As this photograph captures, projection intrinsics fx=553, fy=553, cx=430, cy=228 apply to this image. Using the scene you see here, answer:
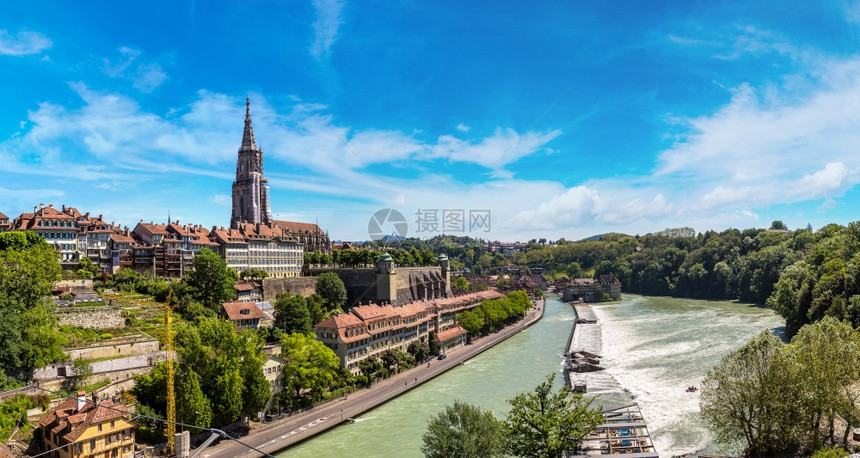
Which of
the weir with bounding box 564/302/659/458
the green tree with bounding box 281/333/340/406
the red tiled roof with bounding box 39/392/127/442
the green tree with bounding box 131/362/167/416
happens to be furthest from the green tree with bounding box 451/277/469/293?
the red tiled roof with bounding box 39/392/127/442

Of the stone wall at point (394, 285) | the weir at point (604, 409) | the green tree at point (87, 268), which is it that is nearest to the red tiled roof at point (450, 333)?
the stone wall at point (394, 285)

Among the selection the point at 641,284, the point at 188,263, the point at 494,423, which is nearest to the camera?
the point at 494,423

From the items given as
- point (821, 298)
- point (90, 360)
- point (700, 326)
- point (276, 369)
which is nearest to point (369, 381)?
point (276, 369)

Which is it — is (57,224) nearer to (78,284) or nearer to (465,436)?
(78,284)

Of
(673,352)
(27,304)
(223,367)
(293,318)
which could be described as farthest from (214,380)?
(673,352)

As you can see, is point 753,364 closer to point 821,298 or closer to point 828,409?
point 828,409
